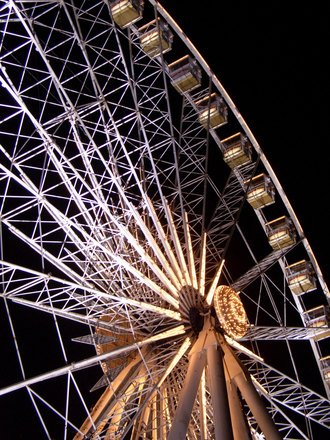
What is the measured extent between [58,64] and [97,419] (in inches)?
597

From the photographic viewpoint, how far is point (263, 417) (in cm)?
1190

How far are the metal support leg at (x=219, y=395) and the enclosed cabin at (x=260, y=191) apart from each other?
806 cm

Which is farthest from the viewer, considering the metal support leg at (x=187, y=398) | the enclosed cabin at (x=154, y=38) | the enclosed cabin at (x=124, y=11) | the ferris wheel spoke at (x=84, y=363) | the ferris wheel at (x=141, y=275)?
the enclosed cabin at (x=154, y=38)

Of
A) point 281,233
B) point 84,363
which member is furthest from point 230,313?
point 281,233

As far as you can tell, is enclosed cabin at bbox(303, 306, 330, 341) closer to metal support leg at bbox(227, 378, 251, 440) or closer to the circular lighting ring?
the circular lighting ring

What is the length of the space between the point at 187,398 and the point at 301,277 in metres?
9.62

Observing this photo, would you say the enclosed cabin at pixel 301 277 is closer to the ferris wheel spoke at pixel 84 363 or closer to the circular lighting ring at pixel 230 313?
the circular lighting ring at pixel 230 313

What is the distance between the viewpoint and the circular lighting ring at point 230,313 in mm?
13859

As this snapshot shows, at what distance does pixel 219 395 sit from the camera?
11492 millimetres

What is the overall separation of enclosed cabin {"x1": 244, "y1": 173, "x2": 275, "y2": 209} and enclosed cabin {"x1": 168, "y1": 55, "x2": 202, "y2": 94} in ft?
13.1

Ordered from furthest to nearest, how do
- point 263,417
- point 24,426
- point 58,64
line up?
point 58,64
point 24,426
point 263,417

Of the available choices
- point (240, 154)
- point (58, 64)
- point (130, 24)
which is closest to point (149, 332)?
point (240, 154)

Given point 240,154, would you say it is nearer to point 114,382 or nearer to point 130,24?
point 130,24

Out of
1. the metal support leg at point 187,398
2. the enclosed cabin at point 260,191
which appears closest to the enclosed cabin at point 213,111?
the enclosed cabin at point 260,191
